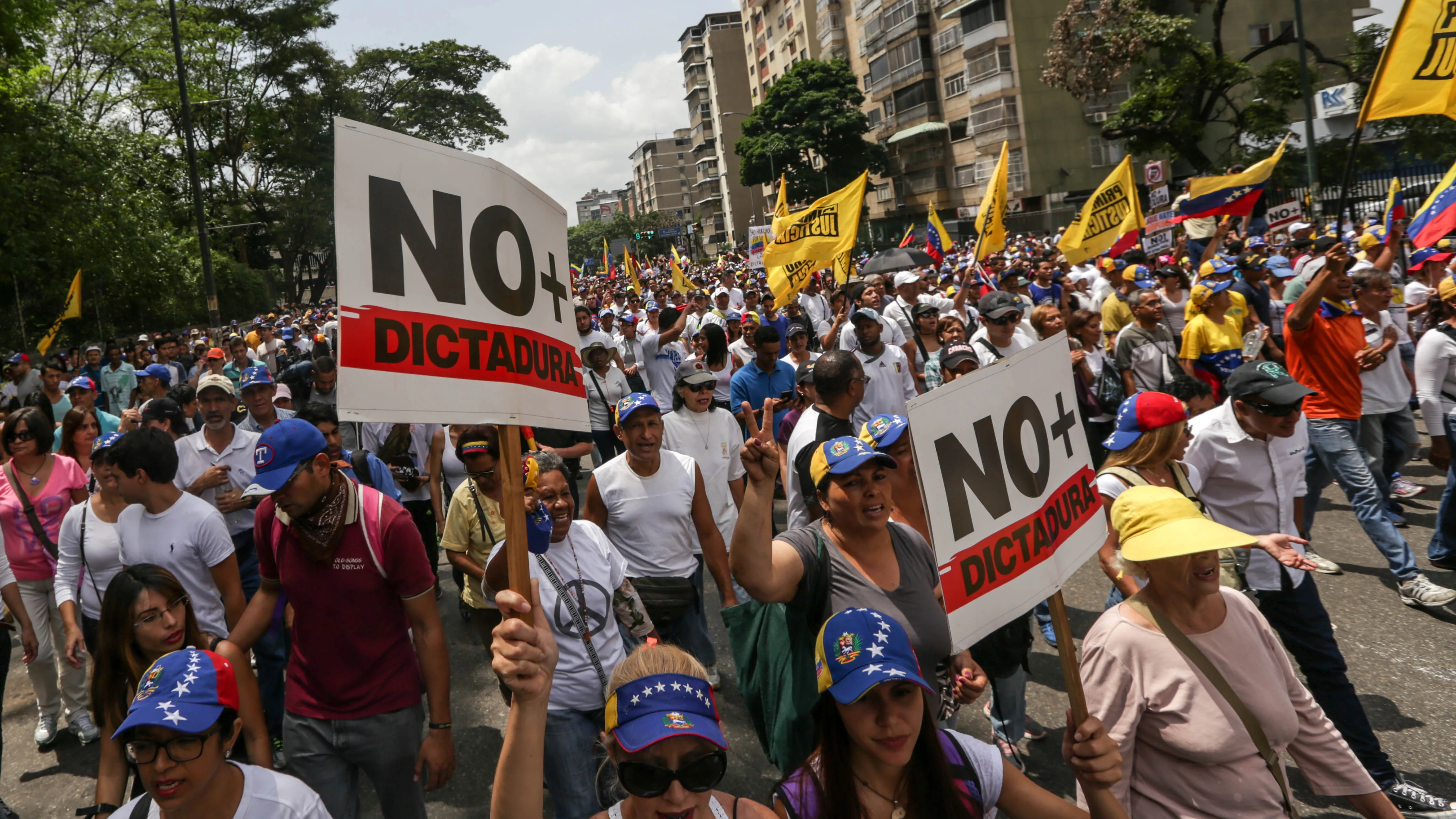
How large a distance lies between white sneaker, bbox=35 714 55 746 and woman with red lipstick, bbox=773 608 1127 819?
5058mm

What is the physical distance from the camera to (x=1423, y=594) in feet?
18.1

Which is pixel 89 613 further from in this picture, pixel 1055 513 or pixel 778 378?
pixel 778 378

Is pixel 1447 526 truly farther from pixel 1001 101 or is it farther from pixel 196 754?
pixel 1001 101

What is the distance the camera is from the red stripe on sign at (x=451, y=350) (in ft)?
6.80

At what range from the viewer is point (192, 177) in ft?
69.7

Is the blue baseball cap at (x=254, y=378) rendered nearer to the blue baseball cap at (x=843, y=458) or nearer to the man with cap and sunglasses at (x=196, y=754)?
the man with cap and sunglasses at (x=196, y=754)

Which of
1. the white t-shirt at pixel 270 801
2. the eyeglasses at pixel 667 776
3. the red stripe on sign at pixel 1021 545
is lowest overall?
the white t-shirt at pixel 270 801

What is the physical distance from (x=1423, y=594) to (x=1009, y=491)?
4.33m

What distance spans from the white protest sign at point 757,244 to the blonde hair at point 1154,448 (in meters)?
16.1

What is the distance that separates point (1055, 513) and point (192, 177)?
74.6 ft

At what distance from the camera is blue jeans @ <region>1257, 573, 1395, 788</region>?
12.1 ft

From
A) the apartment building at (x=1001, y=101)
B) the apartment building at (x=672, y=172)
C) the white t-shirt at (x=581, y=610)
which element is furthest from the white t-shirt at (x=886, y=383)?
the apartment building at (x=672, y=172)

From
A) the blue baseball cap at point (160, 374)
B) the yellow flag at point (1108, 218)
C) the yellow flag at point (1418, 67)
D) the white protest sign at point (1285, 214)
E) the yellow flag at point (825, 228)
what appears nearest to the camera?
the yellow flag at point (1418, 67)

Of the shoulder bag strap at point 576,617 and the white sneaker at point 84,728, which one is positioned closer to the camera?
the shoulder bag strap at point 576,617
